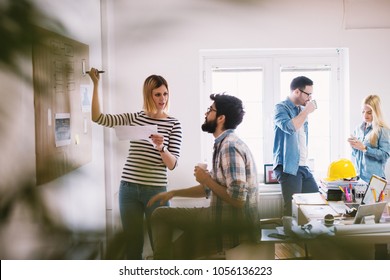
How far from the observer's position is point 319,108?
90 cm

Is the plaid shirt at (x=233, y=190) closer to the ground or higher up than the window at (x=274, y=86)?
closer to the ground

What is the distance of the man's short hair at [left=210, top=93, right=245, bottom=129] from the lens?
0.57 meters

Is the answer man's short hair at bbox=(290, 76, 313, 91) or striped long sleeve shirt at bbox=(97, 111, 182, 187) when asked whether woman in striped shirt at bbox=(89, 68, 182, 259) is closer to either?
striped long sleeve shirt at bbox=(97, 111, 182, 187)

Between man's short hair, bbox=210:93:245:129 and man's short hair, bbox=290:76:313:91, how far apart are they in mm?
210

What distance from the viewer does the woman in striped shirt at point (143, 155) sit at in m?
0.34

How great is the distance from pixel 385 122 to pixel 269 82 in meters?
0.28

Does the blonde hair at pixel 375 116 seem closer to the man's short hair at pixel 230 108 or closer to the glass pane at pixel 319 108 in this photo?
the glass pane at pixel 319 108

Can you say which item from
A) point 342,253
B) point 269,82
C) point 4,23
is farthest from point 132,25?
point 269,82

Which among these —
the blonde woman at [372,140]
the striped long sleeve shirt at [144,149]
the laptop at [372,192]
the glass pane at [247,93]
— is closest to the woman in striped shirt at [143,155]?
the striped long sleeve shirt at [144,149]

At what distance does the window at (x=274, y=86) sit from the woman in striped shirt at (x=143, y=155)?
0.59ft

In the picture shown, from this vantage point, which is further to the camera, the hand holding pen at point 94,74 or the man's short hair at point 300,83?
the man's short hair at point 300,83

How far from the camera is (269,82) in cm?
87

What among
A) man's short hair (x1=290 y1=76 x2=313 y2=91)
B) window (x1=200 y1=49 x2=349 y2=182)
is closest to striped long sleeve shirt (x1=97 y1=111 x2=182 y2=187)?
window (x1=200 y1=49 x2=349 y2=182)

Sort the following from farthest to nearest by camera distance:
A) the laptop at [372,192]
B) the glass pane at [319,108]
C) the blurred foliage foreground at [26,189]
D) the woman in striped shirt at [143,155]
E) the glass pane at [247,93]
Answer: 1. the laptop at [372,192]
2. the glass pane at [319,108]
3. the glass pane at [247,93]
4. the woman in striped shirt at [143,155]
5. the blurred foliage foreground at [26,189]
